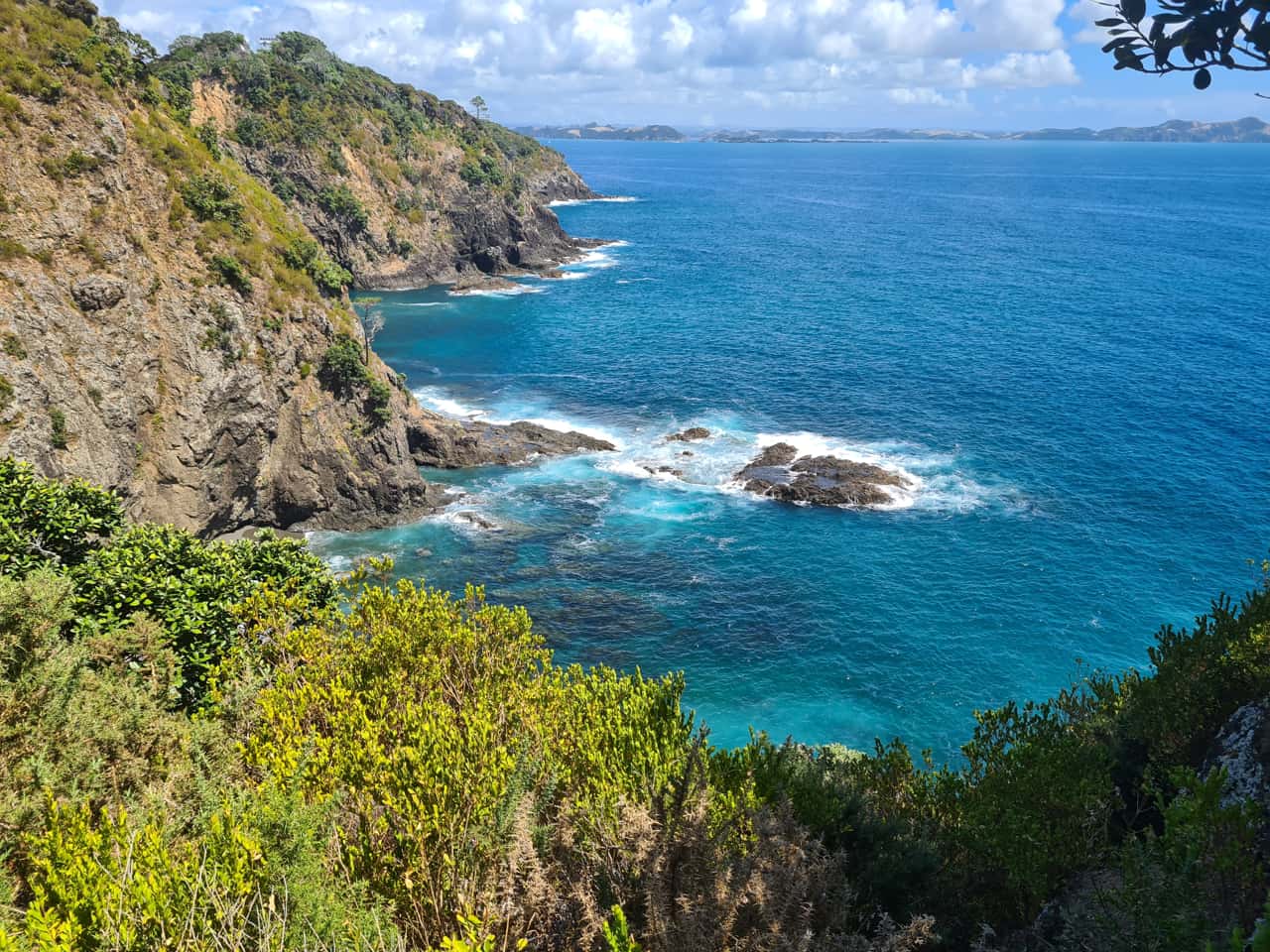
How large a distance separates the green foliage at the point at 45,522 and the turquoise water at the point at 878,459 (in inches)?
1017

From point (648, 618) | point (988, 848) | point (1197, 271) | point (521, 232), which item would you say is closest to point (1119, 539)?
point (648, 618)

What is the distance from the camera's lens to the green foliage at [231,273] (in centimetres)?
5762

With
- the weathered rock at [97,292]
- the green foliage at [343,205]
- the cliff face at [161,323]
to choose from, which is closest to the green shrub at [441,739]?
the cliff face at [161,323]

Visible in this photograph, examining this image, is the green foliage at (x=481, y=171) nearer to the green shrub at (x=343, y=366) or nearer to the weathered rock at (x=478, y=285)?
the weathered rock at (x=478, y=285)

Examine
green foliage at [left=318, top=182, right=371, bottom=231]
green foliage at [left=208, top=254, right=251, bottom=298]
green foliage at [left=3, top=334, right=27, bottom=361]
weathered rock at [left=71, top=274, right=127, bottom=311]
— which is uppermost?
green foliage at [left=318, top=182, right=371, bottom=231]

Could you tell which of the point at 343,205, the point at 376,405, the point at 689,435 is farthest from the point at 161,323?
the point at 343,205

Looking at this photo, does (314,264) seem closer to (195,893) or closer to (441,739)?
(441,739)

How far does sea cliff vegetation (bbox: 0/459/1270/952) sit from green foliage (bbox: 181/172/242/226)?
34.3m

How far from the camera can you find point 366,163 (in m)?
145

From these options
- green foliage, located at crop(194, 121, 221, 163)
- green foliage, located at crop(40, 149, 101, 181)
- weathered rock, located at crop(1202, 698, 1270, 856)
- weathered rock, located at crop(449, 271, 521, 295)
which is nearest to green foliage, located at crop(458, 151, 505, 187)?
weathered rock, located at crop(449, 271, 521, 295)

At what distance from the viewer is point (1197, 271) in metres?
140

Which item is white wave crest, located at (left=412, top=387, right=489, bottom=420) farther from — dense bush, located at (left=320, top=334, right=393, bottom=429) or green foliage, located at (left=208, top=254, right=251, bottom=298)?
green foliage, located at (left=208, top=254, right=251, bottom=298)

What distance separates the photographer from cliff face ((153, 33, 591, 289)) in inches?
5202

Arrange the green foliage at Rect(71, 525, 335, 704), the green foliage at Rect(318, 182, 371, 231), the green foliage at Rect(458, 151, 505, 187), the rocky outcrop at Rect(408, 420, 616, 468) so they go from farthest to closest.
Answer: the green foliage at Rect(458, 151, 505, 187) < the green foliage at Rect(318, 182, 371, 231) < the rocky outcrop at Rect(408, 420, 616, 468) < the green foliage at Rect(71, 525, 335, 704)
